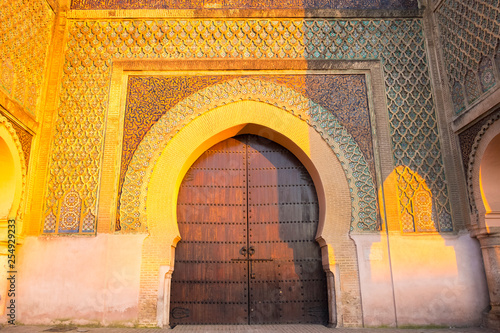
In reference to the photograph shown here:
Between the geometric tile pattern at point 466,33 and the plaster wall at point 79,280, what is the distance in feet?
14.3

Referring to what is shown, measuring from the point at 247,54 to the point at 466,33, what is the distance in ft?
8.81

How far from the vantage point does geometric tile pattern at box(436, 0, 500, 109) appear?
4270 mm

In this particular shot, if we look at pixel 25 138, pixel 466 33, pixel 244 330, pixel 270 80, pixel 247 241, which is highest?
pixel 466 33

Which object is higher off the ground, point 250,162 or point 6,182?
point 250,162

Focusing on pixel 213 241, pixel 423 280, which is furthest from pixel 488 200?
pixel 213 241

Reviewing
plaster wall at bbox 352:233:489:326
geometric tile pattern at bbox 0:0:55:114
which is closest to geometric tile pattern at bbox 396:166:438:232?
plaster wall at bbox 352:233:489:326

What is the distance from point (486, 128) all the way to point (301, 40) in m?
2.51

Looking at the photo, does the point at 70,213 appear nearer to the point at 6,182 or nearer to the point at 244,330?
the point at 6,182

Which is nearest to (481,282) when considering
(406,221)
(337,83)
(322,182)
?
(406,221)

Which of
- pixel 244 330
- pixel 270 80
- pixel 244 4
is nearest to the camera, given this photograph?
pixel 244 330

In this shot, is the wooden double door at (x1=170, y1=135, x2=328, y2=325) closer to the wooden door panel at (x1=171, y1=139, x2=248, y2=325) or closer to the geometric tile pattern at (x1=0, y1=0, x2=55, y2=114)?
the wooden door panel at (x1=171, y1=139, x2=248, y2=325)

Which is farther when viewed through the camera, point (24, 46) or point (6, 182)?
point (24, 46)

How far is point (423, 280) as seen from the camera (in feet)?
14.7

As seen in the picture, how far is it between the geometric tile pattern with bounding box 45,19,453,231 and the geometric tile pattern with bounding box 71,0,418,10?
23cm
